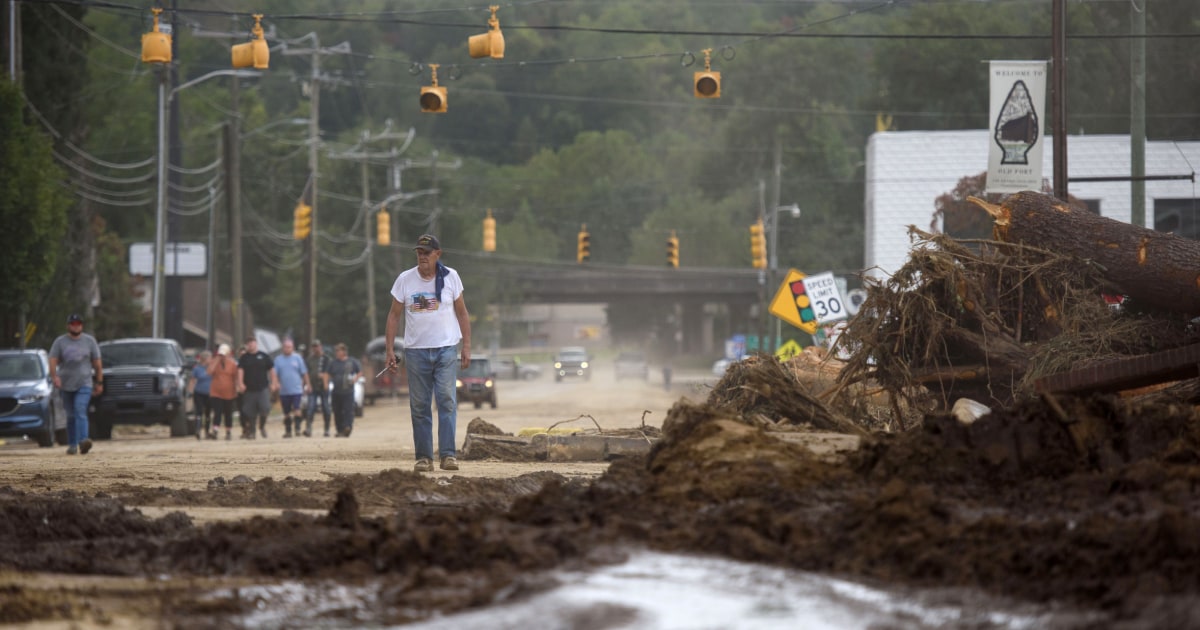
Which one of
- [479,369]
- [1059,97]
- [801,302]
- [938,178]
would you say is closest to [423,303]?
[1059,97]

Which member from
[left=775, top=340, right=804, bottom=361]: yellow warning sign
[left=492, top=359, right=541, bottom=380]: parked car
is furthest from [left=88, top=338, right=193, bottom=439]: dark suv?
[left=492, top=359, right=541, bottom=380]: parked car

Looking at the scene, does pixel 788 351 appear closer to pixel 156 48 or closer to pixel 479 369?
pixel 156 48

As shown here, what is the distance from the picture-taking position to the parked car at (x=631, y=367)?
274ft

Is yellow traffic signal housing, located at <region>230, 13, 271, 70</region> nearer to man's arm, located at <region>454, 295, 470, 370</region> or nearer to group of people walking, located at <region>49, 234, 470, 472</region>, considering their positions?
group of people walking, located at <region>49, 234, 470, 472</region>

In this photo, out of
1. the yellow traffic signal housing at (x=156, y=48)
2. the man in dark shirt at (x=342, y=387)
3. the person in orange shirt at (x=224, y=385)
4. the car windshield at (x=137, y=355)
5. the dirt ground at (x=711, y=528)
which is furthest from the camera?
the car windshield at (x=137, y=355)

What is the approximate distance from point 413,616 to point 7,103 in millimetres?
27552

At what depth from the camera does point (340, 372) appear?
95.6ft

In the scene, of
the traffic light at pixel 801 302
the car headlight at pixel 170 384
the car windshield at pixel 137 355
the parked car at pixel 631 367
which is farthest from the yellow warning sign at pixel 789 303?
the parked car at pixel 631 367

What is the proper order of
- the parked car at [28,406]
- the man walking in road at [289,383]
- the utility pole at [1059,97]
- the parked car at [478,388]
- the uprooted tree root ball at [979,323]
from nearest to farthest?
1. the uprooted tree root ball at [979,323]
2. the utility pole at [1059,97]
3. the parked car at [28,406]
4. the man walking in road at [289,383]
5. the parked car at [478,388]

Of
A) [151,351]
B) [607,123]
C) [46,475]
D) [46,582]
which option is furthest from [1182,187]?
[607,123]

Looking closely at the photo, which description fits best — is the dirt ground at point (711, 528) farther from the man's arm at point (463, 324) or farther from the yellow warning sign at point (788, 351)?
the yellow warning sign at point (788, 351)

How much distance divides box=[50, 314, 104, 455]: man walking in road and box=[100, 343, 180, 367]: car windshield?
9.93 m

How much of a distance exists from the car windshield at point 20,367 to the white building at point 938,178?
23908 millimetres

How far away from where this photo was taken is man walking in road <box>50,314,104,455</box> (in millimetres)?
18906
